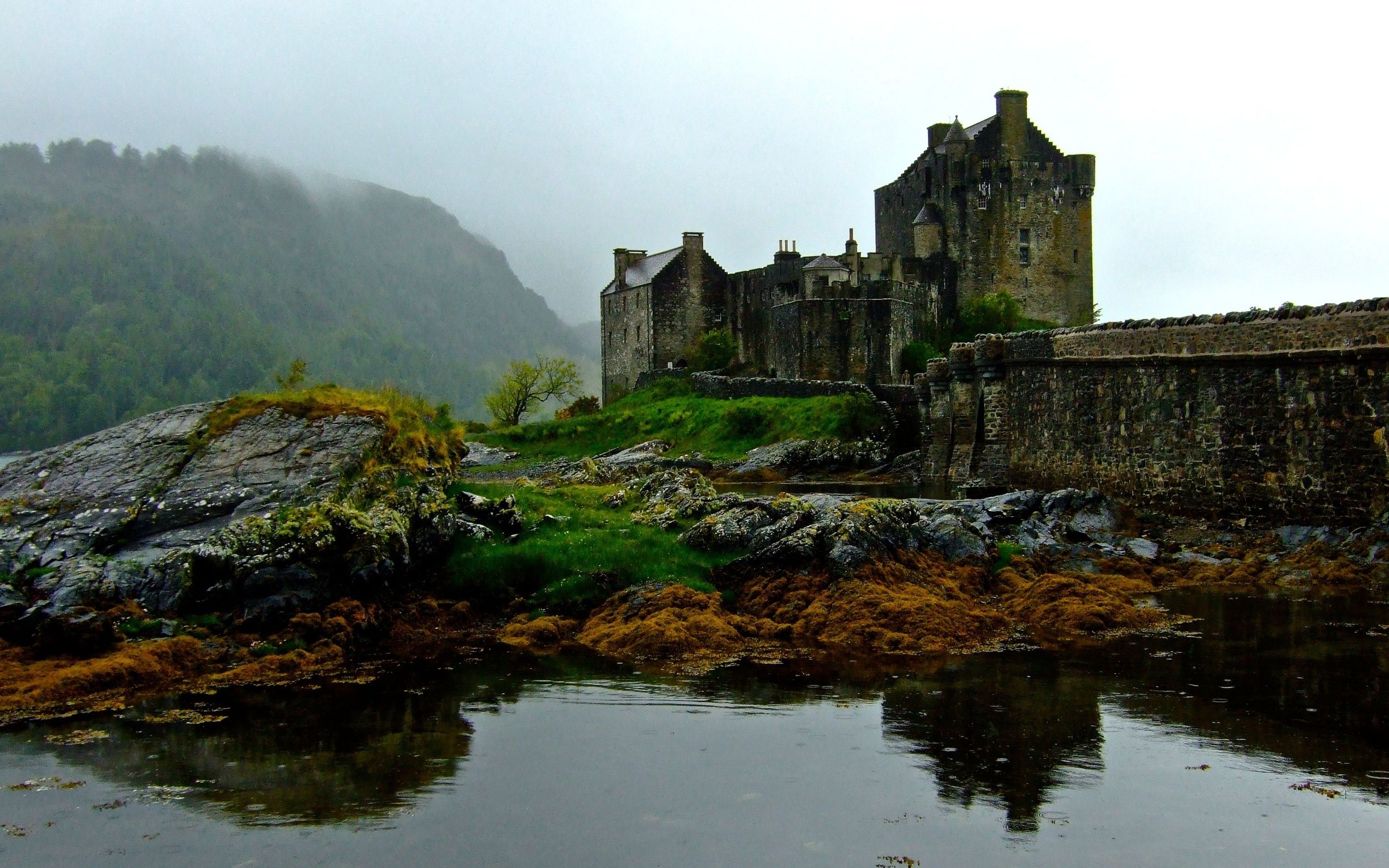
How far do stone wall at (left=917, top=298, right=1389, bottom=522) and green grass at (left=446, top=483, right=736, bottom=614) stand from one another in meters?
10.8

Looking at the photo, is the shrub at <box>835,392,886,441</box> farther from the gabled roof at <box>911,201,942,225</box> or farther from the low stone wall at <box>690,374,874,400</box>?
the gabled roof at <box>911,201,942,225</box>

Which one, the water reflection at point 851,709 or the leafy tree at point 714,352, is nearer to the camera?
the water reflection at point 851,709

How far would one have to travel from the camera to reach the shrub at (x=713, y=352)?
66000 millimetres

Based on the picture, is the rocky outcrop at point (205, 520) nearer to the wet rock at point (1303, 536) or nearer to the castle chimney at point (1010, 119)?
the wet rock at point (1303, 536)

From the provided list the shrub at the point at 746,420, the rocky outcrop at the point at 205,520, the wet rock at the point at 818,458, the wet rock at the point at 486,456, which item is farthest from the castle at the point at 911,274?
the rocky outcrop at the point at 205,520

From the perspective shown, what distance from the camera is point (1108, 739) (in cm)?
1075

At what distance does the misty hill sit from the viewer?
12238cm

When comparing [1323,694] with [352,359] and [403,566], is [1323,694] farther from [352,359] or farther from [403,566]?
[352,359]

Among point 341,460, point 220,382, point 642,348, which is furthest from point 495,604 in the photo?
point 220,382

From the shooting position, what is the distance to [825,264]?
58750 mm

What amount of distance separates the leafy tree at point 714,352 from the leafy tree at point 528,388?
30.6ft

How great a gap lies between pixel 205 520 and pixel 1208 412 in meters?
18.4

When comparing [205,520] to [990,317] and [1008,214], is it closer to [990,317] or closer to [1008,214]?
[990,317]

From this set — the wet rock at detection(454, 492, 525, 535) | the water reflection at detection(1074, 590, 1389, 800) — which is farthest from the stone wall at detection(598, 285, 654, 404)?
the water reflection at detection(1074, 590, 1389, 800)
